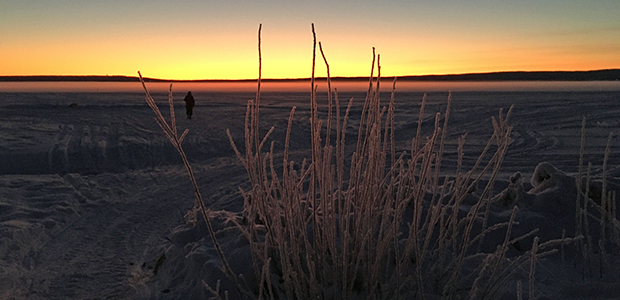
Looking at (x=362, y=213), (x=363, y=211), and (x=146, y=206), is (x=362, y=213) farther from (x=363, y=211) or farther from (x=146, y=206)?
(x=146, y=206)

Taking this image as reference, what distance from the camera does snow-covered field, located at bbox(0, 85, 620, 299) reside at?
276 centimetres

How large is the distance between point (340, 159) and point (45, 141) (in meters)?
9.23

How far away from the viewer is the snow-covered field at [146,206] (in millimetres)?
2756

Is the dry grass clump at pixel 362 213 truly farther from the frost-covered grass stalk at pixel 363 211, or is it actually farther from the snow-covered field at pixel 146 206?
the snow-covered field at pixel 146 206

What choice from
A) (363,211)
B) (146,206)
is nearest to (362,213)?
(363,211)

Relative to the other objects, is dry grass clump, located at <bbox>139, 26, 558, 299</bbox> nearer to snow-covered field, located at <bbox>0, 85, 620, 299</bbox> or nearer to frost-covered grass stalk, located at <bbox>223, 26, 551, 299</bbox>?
frost-covered grass stalk, located at <bbox>223, 26, 551, 299</bbox>

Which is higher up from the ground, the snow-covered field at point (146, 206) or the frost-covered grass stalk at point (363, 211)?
the frost-covered grass stalk at point (363, 211)

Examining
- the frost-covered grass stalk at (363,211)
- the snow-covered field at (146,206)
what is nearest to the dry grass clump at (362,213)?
the frost-covered grass stalk at (363,211)

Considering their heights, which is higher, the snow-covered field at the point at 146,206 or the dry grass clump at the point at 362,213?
the dry grass clump at the point at 362,213

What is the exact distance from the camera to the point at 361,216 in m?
1.75

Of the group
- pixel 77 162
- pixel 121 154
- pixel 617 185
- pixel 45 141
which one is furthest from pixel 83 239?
pixel 45 141

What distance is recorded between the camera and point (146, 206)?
530 centimetres

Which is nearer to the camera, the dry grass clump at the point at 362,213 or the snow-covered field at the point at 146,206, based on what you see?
the dry grass clump at the point at 362,213

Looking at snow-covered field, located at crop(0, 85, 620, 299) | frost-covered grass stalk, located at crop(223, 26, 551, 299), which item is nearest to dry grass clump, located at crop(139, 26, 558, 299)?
frost-covered grass stalk, located at crop(223, 26, 551, 299)
